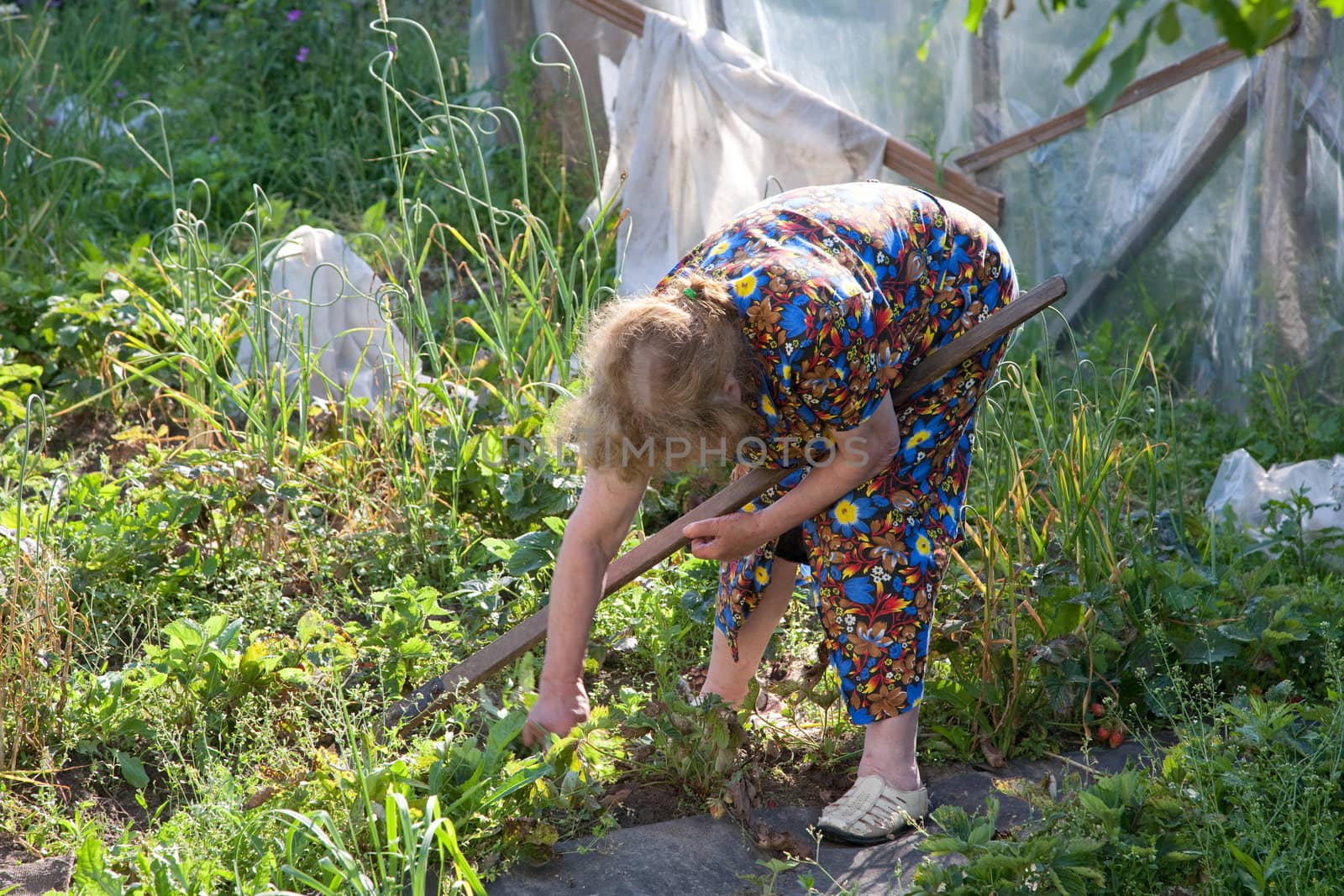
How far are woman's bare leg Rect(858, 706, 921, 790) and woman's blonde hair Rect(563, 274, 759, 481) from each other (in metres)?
0.63

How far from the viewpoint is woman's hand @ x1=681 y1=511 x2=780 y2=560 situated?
1.93 metres

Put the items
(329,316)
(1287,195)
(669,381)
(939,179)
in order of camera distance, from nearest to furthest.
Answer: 1. (669,381)
2. (1287,195)
3. (329,316)
4. (939,179)

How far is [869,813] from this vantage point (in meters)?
2.06

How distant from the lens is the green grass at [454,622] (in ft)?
5.88

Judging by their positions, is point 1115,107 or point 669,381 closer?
point 669,381

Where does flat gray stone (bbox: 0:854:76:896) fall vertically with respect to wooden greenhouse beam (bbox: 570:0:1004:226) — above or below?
below

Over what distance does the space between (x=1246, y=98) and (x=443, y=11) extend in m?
4.65

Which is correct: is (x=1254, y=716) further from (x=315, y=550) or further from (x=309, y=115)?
(x=309, y=115)

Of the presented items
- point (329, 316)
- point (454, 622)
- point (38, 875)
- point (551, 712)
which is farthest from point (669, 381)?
point (329, 316)

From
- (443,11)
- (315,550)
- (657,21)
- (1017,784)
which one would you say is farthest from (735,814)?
(443,11)

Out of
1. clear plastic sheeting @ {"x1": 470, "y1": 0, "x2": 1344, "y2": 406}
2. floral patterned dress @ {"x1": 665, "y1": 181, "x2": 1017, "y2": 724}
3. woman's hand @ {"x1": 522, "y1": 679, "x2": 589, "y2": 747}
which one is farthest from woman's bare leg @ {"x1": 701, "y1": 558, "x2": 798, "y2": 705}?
clear plastic sheeting @ {"x1": 470, "y1": 0, "x2": 1344, "y2": 406}

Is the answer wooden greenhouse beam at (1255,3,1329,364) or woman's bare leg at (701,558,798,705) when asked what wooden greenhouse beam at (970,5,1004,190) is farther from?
woman's bare leg at (701,558,798,705)

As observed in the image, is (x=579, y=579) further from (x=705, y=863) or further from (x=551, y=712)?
(x=705, y=863)

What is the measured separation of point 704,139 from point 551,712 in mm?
2818
